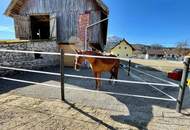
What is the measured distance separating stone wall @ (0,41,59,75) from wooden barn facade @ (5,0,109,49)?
4.71ft

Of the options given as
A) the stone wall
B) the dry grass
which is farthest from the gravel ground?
the dry grass

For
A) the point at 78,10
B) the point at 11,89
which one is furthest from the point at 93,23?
the point at 11,89

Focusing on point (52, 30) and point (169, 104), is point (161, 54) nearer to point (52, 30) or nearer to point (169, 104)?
point (52, 30)

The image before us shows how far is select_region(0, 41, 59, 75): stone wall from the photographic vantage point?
786 centimetres

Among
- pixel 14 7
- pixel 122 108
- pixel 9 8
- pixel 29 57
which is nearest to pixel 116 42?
pixel 14 7

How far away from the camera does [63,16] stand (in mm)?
12422

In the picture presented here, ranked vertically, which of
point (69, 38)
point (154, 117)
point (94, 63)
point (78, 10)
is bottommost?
point (154, 117)

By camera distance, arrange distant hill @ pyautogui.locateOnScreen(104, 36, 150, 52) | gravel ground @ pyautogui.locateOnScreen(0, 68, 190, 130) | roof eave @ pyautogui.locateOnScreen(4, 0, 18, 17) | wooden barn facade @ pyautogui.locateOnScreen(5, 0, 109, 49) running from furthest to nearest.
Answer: distant hill @ pyautogui.locateOnScreen(104, 36, 150, 52), roof eave @ pyautogui.locateOnScreen(4, 0, 18, 17), wooden barn facade @ pyautogui.locateOnScreen(5, 0, 109, 49), gravel ground @ pyautogui.locateOnScreen(0, 68, 190, 130)

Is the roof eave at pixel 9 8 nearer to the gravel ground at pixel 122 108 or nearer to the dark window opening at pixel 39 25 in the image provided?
the dark window opening at pixel 39 25

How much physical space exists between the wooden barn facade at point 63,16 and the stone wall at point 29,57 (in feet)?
4.71

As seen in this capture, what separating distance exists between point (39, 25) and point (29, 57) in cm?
740

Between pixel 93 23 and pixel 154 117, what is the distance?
372 inches

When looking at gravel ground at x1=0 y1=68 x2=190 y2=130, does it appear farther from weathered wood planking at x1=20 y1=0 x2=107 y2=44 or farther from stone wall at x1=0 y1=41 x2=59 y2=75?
weathered wood planking at x1=20 y1=0 x2=107 y2=44

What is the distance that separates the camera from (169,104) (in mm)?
4215
